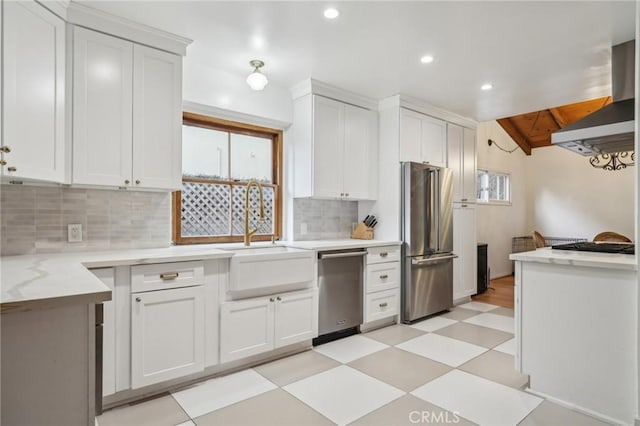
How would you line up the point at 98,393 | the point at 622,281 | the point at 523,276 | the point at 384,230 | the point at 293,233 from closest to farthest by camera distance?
the point at 98,393 < the point at 622,281 < the point at 523,276 < the point at 293,233 < the point at 384,230

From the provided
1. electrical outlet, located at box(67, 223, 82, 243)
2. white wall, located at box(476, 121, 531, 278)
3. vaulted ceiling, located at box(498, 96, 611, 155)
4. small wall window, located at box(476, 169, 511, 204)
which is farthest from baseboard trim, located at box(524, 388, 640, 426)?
vaulted ceiling, located at box(498, 96, 611, 155)

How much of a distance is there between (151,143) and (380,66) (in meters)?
1.99

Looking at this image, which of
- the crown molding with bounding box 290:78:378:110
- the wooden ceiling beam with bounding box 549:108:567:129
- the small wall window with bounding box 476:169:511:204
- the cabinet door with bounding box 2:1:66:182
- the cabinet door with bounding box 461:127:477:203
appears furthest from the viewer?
the small wall window with bounding box 476:169:511:204

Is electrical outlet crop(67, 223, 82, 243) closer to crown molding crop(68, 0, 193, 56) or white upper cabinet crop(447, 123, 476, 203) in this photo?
crown molding crop(68, 0, 193, 56)

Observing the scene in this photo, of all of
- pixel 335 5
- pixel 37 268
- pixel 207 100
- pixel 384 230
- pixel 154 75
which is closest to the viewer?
pixel 37 268

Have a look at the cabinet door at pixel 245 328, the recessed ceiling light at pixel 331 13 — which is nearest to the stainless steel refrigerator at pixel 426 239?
the cabinet door at pixel 245 328

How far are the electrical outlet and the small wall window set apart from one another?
5857mm

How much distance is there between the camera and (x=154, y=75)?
2.49 m

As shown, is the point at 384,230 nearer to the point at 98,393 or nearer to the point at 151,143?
the point at 151,143

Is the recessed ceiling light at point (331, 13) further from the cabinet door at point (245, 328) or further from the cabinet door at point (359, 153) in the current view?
the cabinet door at point (245, 328)

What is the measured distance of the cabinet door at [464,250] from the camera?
177 inches

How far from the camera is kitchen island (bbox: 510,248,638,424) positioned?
1.93m

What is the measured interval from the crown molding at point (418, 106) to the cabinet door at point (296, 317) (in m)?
2.24

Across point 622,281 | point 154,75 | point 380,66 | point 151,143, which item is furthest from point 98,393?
point 380,66
